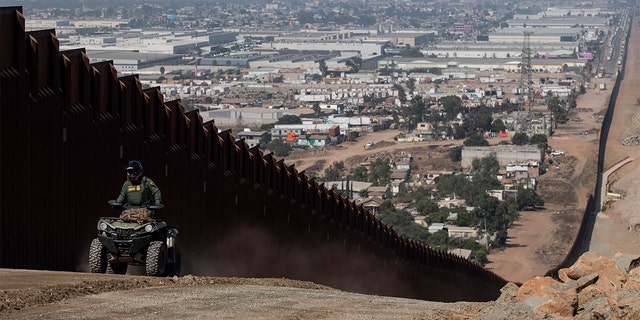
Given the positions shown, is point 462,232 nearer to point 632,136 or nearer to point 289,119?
point 632,136

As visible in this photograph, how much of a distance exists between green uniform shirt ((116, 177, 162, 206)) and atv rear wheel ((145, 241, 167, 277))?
0.55 m

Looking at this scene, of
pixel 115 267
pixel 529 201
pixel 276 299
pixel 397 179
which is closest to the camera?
pixel 276 299

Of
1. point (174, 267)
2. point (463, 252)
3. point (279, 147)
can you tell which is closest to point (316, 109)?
point (279, 147)

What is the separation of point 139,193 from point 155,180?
937cm

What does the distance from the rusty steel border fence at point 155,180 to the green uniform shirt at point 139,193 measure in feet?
14.5

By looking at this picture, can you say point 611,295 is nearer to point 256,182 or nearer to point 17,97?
point 17,97

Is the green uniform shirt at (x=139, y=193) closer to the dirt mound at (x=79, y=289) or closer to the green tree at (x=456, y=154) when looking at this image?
the dirt mound at (x=79, y=289)

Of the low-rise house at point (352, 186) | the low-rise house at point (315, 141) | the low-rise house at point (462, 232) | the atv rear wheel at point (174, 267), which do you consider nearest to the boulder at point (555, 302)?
the atv rear wheel at point (174, 267)

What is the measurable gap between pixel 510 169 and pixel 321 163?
17.0 metres

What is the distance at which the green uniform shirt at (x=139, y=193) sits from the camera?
18047 mm

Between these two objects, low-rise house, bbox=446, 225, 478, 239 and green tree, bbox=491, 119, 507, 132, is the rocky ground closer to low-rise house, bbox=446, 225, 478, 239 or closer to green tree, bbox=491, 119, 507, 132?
low-rise house, bbox=446, 225, 478, 239

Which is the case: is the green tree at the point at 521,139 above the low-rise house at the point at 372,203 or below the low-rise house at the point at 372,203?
below

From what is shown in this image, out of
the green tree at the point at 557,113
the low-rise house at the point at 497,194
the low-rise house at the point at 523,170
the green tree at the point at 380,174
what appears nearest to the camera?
the low-rise house at the point at 497,194

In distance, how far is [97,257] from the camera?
60.5 feet
